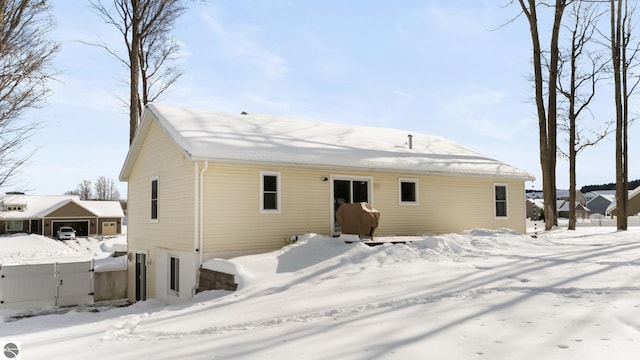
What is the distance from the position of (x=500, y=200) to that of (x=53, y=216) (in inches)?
1872

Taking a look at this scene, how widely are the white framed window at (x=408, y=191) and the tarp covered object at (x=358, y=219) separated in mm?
2671

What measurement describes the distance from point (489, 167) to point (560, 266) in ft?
28.4

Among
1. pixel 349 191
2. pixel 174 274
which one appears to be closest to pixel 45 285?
pixel 174 274

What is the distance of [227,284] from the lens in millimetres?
10023

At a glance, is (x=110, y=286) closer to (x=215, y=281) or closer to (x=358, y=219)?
(x=215, y=281)

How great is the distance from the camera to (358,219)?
1239 centimetres

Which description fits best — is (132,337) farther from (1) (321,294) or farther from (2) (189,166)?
(2) (189,166)

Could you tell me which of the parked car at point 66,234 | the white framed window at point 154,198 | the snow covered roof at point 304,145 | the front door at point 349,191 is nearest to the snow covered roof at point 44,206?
the parked car at point 66,234

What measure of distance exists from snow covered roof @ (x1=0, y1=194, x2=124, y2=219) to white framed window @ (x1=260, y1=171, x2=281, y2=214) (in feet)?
142

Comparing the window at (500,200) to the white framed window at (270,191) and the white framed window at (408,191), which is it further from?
the white framed window at (270,191)

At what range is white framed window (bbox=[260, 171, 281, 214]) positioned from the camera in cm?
1249

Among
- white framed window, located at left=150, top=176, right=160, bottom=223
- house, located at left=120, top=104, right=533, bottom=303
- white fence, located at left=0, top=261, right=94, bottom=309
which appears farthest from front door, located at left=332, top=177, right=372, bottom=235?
white fence, located at left=0, top=261, right=94, bottom=309

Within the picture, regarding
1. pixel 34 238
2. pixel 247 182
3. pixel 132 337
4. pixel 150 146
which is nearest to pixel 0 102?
pixel 150 146

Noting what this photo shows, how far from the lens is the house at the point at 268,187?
464 inches
